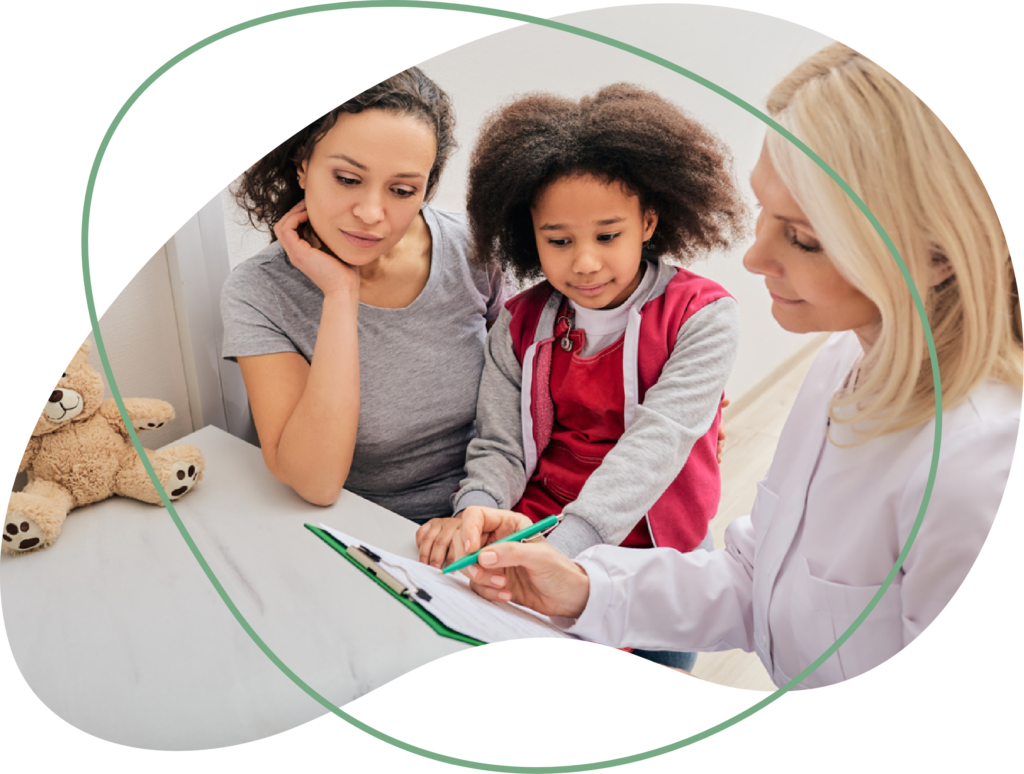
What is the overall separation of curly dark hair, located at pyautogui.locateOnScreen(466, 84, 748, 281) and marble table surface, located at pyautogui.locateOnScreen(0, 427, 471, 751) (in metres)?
0.40

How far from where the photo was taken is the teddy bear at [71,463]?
3.48ft

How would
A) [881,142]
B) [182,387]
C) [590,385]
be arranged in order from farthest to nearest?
[182,387] < [590,385] < [881,142]

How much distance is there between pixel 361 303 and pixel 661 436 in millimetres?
344

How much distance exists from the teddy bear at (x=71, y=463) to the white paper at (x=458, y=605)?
1.08ft

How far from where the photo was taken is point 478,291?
96 cm

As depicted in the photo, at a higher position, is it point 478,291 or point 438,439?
point 478,291

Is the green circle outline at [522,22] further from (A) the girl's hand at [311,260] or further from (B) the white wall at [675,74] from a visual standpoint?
(A) the girl's hand at [311,260]

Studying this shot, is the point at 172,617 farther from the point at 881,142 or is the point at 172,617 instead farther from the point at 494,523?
the point at 881,142

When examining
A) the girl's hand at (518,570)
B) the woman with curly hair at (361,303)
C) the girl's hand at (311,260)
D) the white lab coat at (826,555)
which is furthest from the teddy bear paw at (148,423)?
the white lab coat at (826,555)

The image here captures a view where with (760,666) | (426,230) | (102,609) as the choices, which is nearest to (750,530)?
(760,666)

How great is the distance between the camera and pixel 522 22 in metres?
0.84

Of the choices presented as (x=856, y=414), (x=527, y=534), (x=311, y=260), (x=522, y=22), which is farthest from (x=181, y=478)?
(x=856, y=414)

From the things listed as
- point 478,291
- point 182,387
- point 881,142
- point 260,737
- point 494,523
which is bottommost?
point 260,737

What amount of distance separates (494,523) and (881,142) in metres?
0.53
